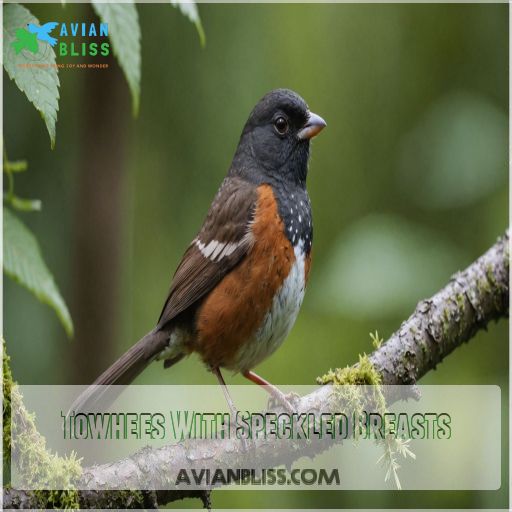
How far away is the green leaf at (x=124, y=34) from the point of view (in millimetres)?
1645

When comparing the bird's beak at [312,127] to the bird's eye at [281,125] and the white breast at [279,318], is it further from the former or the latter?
the white breast at [279,318]

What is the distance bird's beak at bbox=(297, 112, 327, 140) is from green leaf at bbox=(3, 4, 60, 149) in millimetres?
2369

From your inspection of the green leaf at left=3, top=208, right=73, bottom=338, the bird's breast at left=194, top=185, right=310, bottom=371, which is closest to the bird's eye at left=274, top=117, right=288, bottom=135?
the bird's breast at left=194, top=185, right=310, bottom=371

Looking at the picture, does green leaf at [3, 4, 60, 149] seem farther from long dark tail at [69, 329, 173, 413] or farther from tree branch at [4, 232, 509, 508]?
long dark tail at [69, 329, 173, 413]

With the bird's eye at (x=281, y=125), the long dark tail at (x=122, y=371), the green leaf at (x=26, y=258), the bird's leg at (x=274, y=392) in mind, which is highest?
the bird's eye at (x=281, y=125)

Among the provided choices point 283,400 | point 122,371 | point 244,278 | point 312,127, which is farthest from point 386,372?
point 312,127

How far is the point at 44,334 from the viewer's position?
4176 mm

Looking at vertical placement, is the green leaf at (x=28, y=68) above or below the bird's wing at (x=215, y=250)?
above

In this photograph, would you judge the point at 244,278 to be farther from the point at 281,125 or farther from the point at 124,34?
the point at 124,34

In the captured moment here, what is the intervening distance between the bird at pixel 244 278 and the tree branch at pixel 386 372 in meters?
0.35

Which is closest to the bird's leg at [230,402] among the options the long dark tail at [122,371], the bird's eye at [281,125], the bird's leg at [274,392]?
the bird's leg at [274,392]

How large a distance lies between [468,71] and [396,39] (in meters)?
0.67

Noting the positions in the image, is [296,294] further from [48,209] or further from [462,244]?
[48,209]

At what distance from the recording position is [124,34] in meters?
1.68
